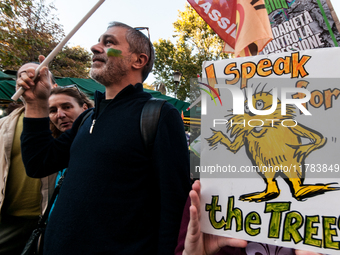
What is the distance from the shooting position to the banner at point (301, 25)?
55.5 inches

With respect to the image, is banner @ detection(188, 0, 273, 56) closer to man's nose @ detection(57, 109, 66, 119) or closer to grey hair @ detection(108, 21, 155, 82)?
grey hair @ detection(108, 21, 155, 82)

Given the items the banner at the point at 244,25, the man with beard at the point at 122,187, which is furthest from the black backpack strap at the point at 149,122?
the banner at the point at 244,25

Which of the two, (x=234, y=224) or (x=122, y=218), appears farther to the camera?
(x=122, y=218)

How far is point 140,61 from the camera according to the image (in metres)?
1.40

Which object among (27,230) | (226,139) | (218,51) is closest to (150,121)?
(226,139)

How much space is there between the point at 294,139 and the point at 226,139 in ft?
0.80

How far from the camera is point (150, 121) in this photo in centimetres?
106

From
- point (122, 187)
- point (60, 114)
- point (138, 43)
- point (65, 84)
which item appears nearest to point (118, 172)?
point (122, 187)

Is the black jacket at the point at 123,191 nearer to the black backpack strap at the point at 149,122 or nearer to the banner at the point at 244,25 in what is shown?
the black backpack strap at the point at 149,122

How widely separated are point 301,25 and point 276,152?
4.16ft

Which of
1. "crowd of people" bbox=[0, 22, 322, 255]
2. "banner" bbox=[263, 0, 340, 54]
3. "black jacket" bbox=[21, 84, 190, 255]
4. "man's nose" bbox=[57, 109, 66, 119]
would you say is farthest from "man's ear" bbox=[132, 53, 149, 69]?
"banner" bbox=[263, 0, 340, 54]

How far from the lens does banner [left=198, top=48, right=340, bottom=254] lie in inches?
28.7

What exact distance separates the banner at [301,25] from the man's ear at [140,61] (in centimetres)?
105

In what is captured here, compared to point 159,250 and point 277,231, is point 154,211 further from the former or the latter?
point 277,231
